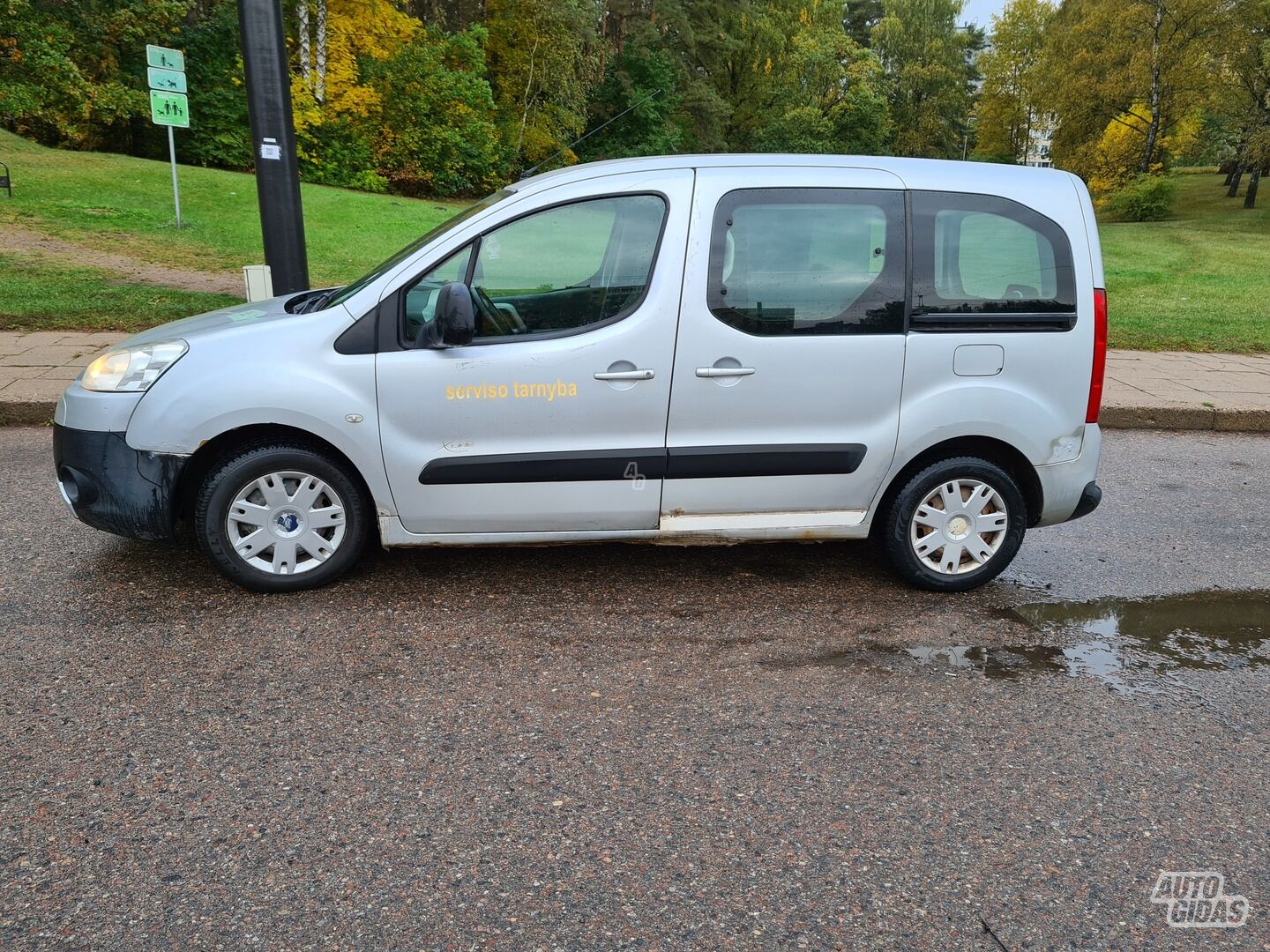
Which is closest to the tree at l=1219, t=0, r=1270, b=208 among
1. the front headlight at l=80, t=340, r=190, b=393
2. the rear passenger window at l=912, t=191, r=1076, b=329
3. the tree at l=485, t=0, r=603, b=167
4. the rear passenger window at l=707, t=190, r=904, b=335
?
the tree at l=485, t=0, r=603, b=167

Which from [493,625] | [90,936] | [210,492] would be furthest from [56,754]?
[493,625]

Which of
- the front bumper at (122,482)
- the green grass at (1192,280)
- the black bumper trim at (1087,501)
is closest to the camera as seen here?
the front bumper at (122,482)

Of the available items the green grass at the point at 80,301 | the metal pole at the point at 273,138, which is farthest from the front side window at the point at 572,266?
the green grass at the point at 80,301

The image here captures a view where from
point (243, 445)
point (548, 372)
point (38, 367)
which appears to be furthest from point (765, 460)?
point (38, 367)

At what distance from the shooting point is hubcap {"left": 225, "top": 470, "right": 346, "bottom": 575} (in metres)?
4.10

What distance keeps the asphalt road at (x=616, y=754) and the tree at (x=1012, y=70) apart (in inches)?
2210

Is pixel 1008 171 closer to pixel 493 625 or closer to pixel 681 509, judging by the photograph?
pixel 681 509

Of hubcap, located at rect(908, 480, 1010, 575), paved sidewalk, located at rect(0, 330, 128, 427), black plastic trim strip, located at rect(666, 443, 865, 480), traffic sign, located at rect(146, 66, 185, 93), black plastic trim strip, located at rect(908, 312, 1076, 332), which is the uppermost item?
traffic sign, located at rect(146, 66, 185, 93)

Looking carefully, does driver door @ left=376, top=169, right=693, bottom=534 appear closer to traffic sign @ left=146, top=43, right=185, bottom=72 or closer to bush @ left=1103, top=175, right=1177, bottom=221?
traffic sign @ left=146, top=43, right=185, bottom=72

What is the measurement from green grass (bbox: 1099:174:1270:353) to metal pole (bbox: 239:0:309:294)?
896 centimetres

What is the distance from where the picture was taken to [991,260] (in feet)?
14.2

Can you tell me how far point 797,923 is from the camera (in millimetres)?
2400

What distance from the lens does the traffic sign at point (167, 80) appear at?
15.1 metres

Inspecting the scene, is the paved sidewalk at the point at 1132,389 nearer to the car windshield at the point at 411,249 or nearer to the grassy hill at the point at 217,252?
the grassy hill at the point at 217,252
